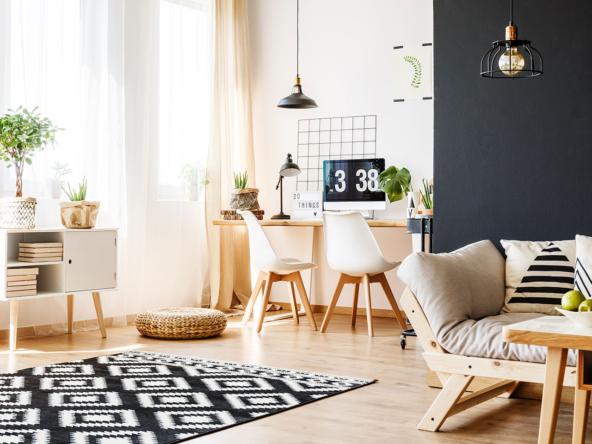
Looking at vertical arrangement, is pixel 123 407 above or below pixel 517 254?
below

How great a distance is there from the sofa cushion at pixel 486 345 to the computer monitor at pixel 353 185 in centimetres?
262

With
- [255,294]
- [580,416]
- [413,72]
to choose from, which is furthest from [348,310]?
[580,416]

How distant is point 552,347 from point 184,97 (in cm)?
417

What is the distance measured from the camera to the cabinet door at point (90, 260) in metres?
4.21

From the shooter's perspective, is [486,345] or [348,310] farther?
[348,310]

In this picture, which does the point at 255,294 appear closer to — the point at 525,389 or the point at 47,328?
the point at 47,328

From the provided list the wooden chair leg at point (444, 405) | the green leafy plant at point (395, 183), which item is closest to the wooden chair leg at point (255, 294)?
the green leafy plant at point (395, 183)

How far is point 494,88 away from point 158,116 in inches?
110

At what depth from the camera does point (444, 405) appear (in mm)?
2463

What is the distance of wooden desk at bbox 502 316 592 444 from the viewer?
1867mm

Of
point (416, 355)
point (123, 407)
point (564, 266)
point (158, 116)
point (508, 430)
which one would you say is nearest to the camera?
point (508, 430)

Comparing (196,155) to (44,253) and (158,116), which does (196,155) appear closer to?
(158,116)

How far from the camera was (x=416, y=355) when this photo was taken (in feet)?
12.7

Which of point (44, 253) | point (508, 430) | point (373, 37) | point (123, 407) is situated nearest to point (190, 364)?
point (123, 407)
